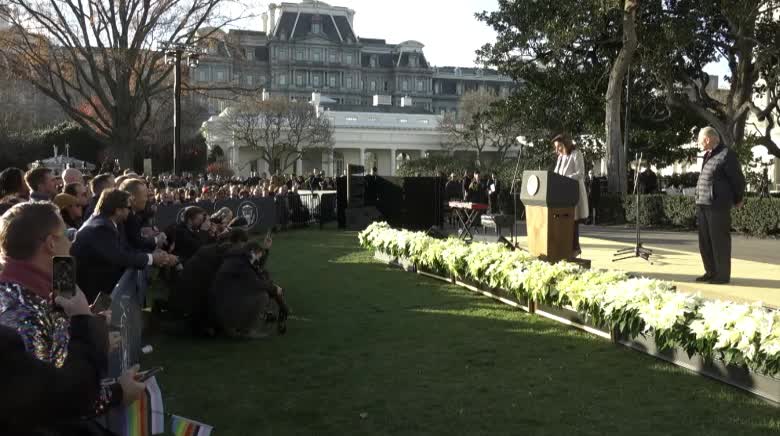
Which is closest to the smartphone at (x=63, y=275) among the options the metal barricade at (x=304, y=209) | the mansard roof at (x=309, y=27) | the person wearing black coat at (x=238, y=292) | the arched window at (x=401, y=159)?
the person wearing black coat at (x=238, y=292)

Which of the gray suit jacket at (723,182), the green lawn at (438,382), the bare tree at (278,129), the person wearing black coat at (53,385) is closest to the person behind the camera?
the person wearing black coat at (53,385)

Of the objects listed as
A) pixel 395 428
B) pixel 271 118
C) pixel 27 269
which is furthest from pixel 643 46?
pixel 271 118

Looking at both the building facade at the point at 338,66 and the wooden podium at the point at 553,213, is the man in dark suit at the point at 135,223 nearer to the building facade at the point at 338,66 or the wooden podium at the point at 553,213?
the wooden podium at the point at 553,213

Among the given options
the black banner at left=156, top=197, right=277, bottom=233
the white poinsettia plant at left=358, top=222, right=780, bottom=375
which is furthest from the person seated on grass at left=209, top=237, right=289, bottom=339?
the black banner at left=156, top=197, right=277, bottom=233

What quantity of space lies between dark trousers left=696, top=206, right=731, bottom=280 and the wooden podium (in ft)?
5.43

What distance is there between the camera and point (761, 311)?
560 centimetres

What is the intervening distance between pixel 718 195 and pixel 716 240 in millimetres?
542

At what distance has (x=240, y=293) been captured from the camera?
7.61 m

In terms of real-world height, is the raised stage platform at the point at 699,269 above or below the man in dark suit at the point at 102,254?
below

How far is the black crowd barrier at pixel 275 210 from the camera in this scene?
16.1 metres

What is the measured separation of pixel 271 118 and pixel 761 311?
63.1m

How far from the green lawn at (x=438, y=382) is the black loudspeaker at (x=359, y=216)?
12.5 meters

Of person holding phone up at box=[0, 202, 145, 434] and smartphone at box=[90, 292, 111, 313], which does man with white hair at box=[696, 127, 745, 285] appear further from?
person holding phone up at box=[0, 202, 145, 434]

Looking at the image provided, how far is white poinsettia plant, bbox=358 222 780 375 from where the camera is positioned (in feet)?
17.7
